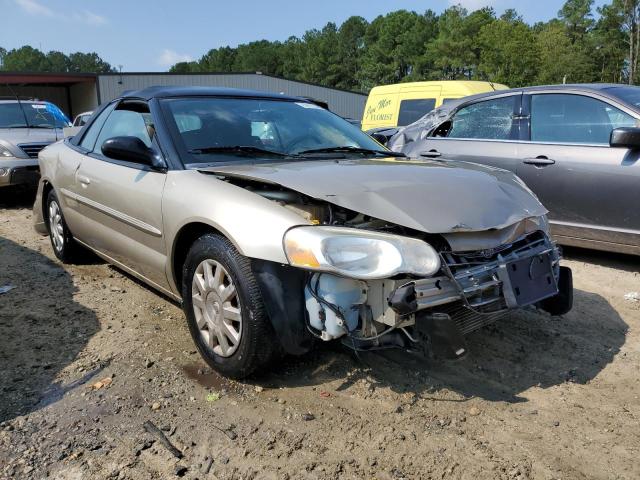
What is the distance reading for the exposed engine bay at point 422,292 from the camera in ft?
7.97

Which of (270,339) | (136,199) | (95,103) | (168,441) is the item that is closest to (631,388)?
(270,339)

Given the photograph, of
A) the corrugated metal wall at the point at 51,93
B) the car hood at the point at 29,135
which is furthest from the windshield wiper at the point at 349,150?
the corrugated metal wall at the point at 51,93

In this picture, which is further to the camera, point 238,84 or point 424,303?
point 238,84

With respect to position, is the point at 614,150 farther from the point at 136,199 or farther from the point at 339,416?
the point at 136,199

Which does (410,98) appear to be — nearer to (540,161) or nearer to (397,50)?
(540,161)

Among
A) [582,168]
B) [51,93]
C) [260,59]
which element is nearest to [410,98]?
[582,168]

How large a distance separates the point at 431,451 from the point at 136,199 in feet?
7.44

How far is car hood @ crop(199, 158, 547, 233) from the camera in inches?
99.2

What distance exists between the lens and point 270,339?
266 centimetres

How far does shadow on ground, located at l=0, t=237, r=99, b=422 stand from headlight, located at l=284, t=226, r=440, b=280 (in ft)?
4.98

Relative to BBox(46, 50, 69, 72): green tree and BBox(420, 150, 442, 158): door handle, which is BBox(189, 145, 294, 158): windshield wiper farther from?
BBox(46, 50, 69, 72): green tree

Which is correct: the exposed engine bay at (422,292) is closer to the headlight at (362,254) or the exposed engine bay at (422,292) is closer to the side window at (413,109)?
the headlight at (362,254)

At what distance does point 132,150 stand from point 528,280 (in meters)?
2.33

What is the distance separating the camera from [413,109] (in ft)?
35.3
